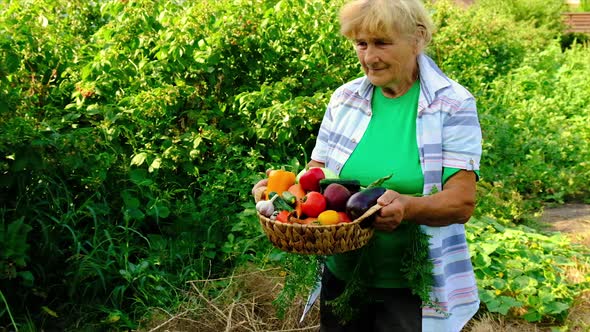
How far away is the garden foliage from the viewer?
4012 millimetres

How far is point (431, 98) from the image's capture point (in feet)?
7.92

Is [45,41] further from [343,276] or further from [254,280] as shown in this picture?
[343,276]

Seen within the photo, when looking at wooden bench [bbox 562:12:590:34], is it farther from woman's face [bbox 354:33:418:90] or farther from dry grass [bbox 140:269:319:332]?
woman's face [bbox 354:33:418:90]

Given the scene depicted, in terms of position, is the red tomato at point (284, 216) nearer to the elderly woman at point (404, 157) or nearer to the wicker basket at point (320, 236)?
the wicker basket at point (320, 236)

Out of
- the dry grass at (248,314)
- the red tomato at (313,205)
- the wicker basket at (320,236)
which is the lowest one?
the dry grass at (248,314)

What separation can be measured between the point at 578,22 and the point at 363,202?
18.1 metres

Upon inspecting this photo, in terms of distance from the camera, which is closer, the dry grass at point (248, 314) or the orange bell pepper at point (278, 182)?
the orange bell pepper at point (278, 182)

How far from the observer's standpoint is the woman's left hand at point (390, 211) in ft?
7.25

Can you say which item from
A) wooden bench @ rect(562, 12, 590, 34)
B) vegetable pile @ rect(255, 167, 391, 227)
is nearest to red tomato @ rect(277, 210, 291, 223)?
vegetable pile @ rect(255, 167, 391, 227)

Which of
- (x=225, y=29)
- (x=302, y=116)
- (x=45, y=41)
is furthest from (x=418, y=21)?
(x=45, y=41)

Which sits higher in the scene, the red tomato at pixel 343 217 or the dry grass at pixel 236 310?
the red tomato at pixel 343 217

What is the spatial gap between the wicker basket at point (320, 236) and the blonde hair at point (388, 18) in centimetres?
58

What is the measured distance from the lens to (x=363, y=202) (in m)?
2.22

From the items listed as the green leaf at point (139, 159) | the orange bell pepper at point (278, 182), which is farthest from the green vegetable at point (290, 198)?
the green leaf at point (139, 159)
